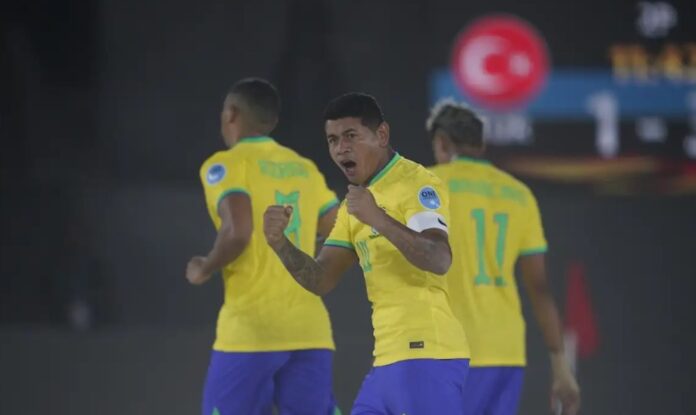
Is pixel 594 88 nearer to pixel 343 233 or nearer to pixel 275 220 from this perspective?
pixel 343 233

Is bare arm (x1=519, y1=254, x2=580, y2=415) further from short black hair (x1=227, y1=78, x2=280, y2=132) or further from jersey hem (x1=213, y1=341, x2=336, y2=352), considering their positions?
short black hair (x1=227, y1=78, x2=280, y2=132)

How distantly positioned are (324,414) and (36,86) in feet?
15.2

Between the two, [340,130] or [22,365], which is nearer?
[340,130]

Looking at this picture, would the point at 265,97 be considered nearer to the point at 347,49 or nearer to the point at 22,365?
the point at 22,365

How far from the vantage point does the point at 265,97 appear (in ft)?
19.2

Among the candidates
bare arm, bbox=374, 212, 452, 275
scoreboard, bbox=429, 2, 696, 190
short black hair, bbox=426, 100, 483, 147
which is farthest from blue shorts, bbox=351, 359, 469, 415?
scoreboard, bbox=429, 2, 696, 190

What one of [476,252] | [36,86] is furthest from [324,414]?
[36,86]

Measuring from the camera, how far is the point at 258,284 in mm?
5738

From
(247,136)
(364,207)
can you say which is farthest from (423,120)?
(364,207)

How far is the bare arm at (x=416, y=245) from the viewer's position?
4430mm

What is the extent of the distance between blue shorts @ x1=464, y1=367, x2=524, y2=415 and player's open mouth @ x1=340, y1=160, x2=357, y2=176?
1450 millimetres

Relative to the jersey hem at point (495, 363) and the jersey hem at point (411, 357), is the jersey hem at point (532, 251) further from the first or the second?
the jersey hem at point (411, 357)

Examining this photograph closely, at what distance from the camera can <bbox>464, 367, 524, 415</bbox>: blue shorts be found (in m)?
5.87

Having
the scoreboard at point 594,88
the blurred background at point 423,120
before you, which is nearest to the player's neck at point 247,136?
the blurred background at point 423,120
